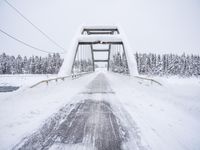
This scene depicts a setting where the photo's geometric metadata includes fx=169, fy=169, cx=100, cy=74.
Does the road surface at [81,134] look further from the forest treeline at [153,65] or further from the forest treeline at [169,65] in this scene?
the forest treeline at [169,65]

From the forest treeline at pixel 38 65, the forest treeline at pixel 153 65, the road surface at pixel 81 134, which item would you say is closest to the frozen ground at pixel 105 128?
the road surface at pixel 81 134

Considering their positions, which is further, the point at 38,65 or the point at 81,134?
the point at 38,65

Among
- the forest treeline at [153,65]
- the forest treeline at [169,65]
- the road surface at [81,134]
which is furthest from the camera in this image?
the forest treeline at [169,65]

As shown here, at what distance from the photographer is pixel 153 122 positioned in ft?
13.7

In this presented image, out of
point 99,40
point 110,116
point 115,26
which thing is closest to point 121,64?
point 115,26

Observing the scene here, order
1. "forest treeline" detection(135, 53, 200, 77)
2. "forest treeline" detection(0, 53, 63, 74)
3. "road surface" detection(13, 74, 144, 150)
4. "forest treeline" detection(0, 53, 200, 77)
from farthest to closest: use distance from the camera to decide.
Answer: "forest treeline" detection(0, 53, 63, 74) < "forest treeline" detection(135, 53, 200, 77) < "forest treeline" detection(0, 53, 200, 77) < "road surface" detection(13, 74, 144, 150)

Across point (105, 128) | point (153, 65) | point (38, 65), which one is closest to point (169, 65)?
point (153, 65)

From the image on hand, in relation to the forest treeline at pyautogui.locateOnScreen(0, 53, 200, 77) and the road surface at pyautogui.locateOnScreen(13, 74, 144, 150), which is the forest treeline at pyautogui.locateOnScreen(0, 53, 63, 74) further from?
the road surface at pyautogui.locateOnScreen(13, 74, 144, 150)

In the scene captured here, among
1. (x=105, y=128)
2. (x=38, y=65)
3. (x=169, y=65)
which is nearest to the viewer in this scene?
(x=105, y=128)

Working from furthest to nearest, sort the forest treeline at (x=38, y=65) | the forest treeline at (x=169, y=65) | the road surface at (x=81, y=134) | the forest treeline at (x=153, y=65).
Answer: the forest treeline at (x=38, y=65) → the forest treeline at (x=169, y=65) → the forest treeline at (x=153, y=65) → the road surface at (x=81, y=134)

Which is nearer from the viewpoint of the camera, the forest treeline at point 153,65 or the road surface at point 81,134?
the road surface at point 81,134

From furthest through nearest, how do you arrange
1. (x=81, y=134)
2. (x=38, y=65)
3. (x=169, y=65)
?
(x=38, y=65) < (x=169, y=65) < (x=81, y=134)

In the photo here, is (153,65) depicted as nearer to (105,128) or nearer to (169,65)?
(169,65)

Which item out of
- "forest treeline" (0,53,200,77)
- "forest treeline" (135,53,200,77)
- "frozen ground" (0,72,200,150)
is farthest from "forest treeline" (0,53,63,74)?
"frozen ground" (0,72,200,150)
